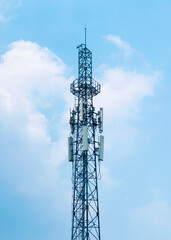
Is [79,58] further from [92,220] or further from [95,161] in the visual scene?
[92,220]

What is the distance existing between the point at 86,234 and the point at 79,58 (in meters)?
20.2

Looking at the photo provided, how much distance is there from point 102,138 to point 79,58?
10123 mm

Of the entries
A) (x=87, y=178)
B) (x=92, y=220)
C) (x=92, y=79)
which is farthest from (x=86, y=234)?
(x=92, y=79)

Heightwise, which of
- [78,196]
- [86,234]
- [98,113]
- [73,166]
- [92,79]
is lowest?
[86,234]

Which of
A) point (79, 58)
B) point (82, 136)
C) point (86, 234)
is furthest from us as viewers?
point (79, 58)

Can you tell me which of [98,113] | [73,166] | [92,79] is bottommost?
[73,166]

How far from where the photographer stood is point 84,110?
5116cm

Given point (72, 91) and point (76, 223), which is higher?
point (72, 91)

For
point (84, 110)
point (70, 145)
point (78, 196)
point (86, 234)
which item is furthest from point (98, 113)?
point (86, 234)

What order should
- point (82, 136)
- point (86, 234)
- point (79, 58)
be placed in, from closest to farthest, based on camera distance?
point (86, 234) → point (82, 136) → point (79, 58)

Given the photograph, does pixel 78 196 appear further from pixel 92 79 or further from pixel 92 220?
pixel 92 79

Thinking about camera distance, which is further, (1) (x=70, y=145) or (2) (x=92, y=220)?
(1) (x=70, y=145)

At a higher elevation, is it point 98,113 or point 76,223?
point 98,113

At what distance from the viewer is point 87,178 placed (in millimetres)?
48844
